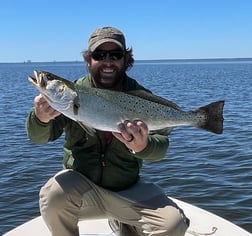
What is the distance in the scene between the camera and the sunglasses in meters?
4.68

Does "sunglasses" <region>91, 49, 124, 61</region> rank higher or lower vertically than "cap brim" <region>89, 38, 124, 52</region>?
lower

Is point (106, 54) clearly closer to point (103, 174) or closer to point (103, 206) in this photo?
point (103, 174)

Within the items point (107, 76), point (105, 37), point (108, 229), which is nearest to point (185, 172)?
point (108, 229)

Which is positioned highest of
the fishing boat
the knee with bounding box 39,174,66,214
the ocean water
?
the knee with bounding box 39,174,66,214

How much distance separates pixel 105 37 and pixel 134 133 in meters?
1.09

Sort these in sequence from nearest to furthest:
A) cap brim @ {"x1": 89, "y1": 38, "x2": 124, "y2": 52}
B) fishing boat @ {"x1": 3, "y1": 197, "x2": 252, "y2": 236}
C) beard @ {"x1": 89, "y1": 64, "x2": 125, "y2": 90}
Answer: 1. cap brim @ {"x1": 89, "y1": 38, "x2": 124, "y2": 52}
2. beard @ {"x1": 89, "y1": 64, "x2": 125, "y2": 90}
3. fishing boat @ {"x1": 3, "y1": 197, "x2": 252, "y2": 236}

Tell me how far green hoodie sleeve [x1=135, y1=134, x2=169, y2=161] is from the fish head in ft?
2.70

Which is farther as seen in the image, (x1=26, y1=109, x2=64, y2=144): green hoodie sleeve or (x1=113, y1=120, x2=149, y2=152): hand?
(x1=26, y1=109, x2=64, y2=144): green hoodie sleeve

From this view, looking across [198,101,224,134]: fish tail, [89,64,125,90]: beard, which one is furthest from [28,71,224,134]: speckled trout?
[89,64,125,90]: beard

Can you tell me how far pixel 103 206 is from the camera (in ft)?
15.6

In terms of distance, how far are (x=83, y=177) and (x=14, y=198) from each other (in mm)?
4854

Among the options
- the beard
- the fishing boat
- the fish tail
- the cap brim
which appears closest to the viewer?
the fish tail

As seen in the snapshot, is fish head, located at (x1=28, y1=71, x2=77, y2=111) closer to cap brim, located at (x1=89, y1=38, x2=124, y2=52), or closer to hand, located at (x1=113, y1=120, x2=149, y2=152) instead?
hand, located at (x1=113, y1=120, x2=149, y2=152)

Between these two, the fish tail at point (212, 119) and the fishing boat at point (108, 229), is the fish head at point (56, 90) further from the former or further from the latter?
the fishing boat at point (108, 229)
